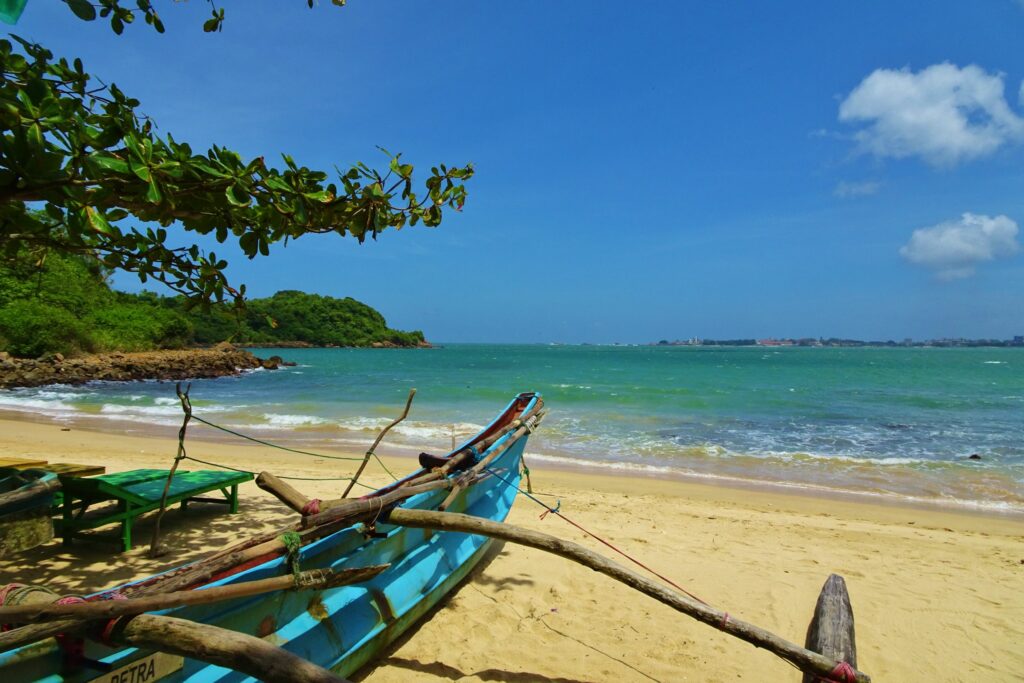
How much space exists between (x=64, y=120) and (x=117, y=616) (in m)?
1.88

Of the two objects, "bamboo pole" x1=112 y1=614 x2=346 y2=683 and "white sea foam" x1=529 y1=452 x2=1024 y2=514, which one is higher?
"bamboo pole" x1=112 y1=614 x2=346 y2=683

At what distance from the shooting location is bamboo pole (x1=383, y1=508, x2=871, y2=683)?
3043mm

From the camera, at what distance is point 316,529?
2.88 metres

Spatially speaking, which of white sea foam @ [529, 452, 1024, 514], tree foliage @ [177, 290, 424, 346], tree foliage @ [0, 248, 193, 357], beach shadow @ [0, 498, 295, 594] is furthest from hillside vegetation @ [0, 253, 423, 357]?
tree foliage @ [177, 290, 424, 346]

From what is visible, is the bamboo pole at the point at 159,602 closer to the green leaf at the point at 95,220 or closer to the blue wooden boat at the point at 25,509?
the green leaf at the point at 95,220

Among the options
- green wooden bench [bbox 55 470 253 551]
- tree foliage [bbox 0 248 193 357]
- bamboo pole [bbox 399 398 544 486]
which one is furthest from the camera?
tree foliage [bbox 0 248 193 357]

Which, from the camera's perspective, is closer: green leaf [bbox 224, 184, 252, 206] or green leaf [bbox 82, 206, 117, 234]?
green leaf [bbox 82, 206, 117, 234]

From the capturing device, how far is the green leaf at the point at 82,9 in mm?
2289

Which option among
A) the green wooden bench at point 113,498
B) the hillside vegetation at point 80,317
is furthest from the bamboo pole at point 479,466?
the green wooden bench at point 113,498

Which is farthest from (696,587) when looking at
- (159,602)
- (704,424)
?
(704,424)

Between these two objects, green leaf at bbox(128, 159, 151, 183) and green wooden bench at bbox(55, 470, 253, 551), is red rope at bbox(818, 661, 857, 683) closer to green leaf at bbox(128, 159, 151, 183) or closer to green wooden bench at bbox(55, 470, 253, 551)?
green leaf at bbox(128, 159, 151, 183)

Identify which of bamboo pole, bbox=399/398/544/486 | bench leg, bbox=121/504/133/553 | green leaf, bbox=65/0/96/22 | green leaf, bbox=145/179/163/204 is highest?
green leaf, bbox=65/0/96/22

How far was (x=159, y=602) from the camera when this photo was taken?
2033mm

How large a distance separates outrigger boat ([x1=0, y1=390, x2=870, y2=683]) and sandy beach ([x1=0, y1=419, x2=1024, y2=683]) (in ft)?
0.93
